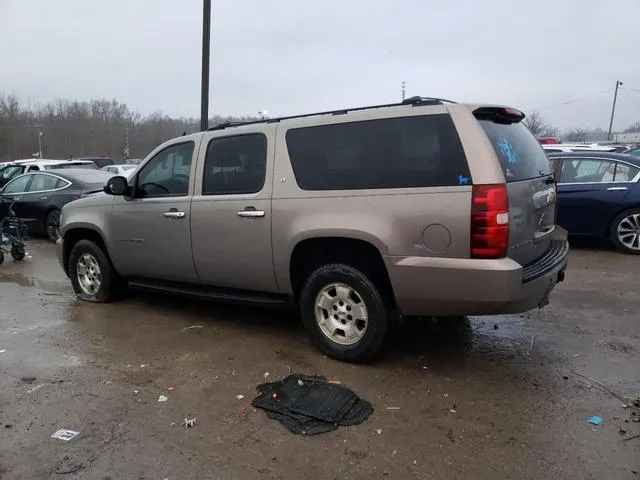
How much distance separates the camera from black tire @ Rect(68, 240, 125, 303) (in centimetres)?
590

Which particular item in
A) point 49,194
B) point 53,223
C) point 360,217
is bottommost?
point 53,223

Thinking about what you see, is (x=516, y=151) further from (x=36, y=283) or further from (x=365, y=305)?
(x=36, y=283)

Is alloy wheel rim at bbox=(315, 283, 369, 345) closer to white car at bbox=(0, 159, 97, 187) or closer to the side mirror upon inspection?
the side mirror

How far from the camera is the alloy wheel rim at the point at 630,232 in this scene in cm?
823

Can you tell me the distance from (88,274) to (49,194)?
579 cm

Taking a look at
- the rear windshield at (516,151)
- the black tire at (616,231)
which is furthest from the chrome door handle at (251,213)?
the black tire at (616,231)

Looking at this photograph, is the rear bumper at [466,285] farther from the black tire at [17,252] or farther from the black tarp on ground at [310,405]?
the black tire at [17,252]

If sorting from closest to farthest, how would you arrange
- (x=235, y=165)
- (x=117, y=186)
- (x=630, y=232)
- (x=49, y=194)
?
(x=235, y=165), (x=117, y=186), (x=630, y=232), (x=49, y=194)

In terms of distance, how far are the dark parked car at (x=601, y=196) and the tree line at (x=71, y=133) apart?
5617cm

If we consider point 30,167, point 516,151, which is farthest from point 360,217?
point 30,167

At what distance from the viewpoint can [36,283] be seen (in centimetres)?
741

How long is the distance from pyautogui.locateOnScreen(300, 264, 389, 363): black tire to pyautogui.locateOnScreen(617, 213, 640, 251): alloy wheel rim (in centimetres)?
610

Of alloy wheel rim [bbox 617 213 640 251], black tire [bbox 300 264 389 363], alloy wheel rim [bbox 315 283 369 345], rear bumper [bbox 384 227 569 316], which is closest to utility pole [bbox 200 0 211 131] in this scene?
black tire [bbox 300 264 389 363]

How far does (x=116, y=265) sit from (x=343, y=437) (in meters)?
3.65
